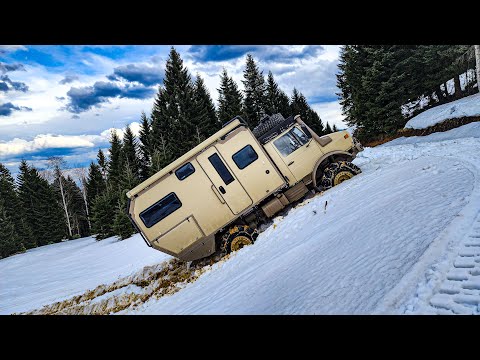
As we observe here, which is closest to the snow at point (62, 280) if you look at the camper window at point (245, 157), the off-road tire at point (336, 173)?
the camper window at point (245, 157)

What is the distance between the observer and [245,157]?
29.6 feet

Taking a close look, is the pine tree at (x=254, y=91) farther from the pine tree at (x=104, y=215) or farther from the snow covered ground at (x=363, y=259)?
the snow covered ground at (x=363, y=259)

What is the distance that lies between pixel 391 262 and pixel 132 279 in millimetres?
8966

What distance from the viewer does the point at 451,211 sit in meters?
4.54

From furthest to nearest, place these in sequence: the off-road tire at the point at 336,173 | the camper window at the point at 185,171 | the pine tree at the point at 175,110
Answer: the pine tree at the point at 175,110 < the off-road tire at the point at 336,173 < the camper window at the point at 185,171

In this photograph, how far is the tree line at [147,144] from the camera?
34594 mm

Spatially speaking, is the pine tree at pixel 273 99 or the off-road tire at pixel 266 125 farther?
the pine tree at pixel 273 99

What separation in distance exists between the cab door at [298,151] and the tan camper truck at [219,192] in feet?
0.11

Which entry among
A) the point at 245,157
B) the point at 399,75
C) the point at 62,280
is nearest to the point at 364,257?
the point at 245,157

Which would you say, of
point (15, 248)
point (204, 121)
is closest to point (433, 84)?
point (204, 121)

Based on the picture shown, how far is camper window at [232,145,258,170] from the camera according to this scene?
895 cm

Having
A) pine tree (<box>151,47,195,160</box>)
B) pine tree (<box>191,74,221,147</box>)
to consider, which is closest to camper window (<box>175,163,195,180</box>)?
pine tree (<box>191,74,221,147</box>)

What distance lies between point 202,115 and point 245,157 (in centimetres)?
2853
